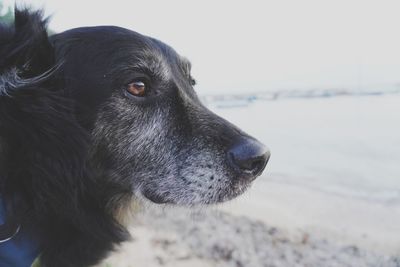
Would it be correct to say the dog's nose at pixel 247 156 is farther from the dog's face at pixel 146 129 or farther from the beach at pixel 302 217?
the beach at pixel 302 217

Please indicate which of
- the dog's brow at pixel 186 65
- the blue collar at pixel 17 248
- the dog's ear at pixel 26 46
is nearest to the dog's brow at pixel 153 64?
the dog's brow at pixel 186 65

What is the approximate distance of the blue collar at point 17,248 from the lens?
2232 millimetres

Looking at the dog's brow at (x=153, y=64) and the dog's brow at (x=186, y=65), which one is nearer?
the dog's brow at (x=153, y=64)

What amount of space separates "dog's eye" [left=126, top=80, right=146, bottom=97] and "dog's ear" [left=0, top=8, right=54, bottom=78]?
440 millimetres

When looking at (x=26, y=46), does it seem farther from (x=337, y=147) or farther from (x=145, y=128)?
(x=337, y=147)

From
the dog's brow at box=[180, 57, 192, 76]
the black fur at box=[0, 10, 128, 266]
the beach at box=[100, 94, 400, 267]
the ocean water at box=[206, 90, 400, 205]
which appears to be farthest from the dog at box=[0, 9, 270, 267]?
the ocean water at box=[206, 90, 400, 205]

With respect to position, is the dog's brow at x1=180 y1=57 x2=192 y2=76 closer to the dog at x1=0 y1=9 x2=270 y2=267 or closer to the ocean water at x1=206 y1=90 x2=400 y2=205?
the dog at x1=0 y1=9 x2=270 y2=267

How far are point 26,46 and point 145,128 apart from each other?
2.57 ft

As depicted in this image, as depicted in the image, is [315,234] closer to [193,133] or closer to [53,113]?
[193,133]

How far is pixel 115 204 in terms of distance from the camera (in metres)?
2.76

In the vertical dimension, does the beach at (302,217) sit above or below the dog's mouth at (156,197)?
below

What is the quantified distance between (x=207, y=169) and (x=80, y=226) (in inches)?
30.2

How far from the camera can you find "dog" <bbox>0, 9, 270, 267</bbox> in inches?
91.0

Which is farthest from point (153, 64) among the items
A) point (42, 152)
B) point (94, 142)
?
→ point (42, 152)
